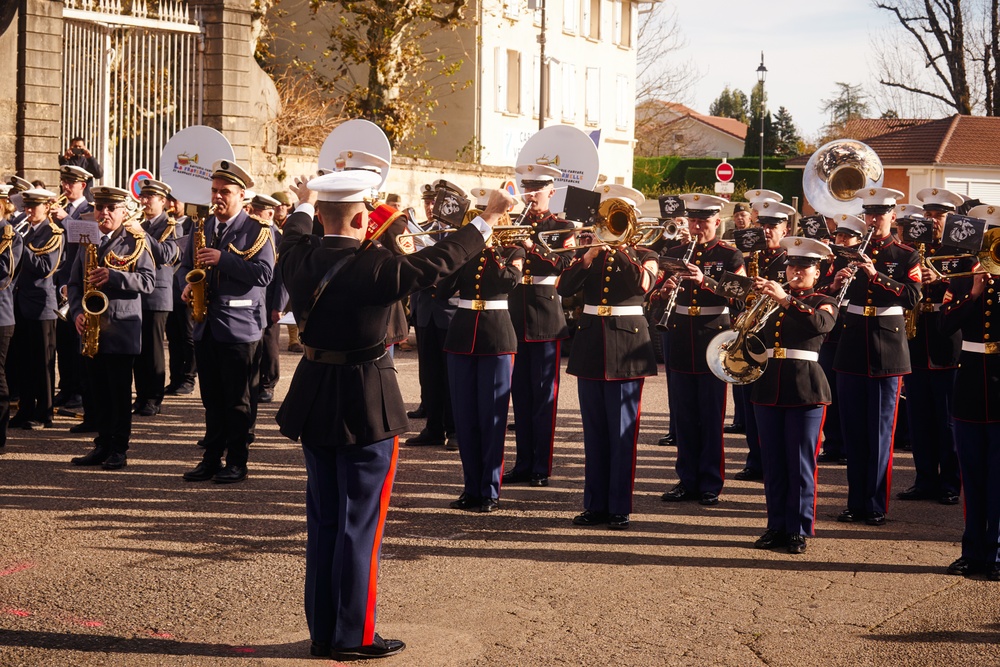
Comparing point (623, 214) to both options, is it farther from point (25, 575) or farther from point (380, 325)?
point (25, 575)

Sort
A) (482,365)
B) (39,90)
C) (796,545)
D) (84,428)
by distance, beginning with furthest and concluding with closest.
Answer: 1. (39,90)
2. (84,428)
3. (482,365)
4. (796,545)

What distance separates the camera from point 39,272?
10.4 m

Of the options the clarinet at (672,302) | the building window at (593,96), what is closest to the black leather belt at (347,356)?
the clarinet at (672,302)

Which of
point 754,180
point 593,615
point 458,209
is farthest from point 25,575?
point 754,180

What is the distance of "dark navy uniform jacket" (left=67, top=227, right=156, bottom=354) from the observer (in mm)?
9078

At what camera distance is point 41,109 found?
59.7 ft

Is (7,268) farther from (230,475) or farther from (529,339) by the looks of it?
(529,339)

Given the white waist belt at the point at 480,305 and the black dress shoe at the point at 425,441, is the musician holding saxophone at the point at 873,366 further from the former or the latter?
the black dress shoe at the point at 425,441

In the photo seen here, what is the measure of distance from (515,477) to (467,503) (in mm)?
1019

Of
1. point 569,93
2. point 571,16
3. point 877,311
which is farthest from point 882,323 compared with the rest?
point 571,16

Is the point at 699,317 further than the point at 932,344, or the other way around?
the point at 932,344

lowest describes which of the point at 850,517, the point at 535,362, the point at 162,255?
the point at 850,517

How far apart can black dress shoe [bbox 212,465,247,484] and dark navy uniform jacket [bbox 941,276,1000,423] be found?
14.9ft

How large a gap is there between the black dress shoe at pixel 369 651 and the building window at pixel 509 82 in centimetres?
3064
